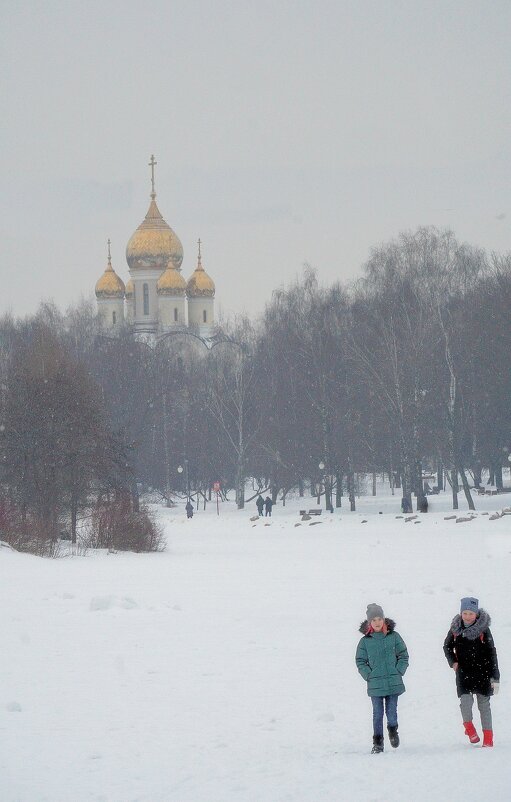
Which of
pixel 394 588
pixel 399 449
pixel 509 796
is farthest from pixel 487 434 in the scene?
pixel 509 796

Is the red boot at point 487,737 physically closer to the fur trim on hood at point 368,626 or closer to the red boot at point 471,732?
the red boot at point 471,732

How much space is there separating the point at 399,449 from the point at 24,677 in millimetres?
39815

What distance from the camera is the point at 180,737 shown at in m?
10.3

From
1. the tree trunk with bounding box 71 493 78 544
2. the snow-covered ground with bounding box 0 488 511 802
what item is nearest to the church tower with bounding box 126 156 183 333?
the tree trunk with bounding box 71 493 78 544

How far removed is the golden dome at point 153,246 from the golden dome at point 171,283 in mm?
2756

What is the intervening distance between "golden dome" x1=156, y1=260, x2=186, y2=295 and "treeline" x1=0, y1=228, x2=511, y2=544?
36182 mm

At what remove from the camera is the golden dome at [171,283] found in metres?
104

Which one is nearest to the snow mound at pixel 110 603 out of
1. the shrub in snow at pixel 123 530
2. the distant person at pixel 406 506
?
the shrub in snow at pixel 123 530

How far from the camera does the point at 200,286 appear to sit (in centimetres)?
10694

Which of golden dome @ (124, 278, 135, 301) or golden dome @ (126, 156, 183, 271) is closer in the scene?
golden dome @ (126, 156, 183, 271)

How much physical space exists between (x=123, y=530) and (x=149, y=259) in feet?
254

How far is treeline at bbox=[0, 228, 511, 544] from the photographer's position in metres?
34.3

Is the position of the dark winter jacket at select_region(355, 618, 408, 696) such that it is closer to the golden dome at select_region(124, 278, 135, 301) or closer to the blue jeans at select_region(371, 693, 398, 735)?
the blue jeans at select_region(371, 693, 398, 735)

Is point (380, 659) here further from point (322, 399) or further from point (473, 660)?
point (322, 399)
